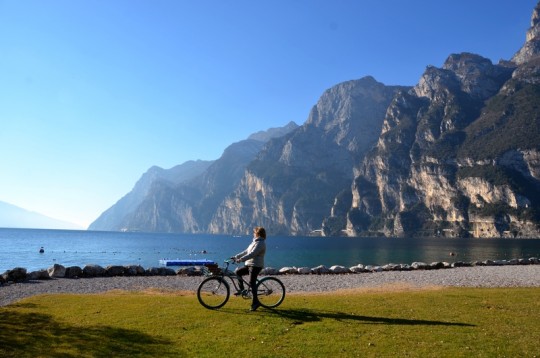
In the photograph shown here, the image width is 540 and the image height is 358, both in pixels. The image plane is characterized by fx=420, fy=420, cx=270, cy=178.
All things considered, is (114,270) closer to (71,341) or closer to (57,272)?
(57,272)

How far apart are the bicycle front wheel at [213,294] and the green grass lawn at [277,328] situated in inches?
16.8

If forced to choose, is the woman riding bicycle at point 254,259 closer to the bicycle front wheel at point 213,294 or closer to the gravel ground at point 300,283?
the bicycle front wheel at point 213,294

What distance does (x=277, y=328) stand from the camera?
12.6 m

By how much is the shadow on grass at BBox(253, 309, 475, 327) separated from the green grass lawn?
3cm

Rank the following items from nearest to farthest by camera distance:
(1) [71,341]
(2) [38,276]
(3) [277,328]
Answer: (1) [71,341], (3) [277,328], (2) [38,276]

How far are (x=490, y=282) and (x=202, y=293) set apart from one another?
21.0 metres

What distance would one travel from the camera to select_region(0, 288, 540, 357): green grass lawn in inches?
409

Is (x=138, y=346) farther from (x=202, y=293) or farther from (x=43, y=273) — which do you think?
(x=43, y=273)

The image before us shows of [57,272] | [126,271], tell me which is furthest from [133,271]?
[57,272]

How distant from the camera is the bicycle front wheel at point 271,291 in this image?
15.5m

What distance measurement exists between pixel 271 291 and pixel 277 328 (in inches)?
110

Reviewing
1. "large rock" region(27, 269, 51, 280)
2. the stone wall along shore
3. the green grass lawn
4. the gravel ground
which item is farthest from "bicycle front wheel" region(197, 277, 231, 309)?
"large rock" region(27, 269, 51, 280)

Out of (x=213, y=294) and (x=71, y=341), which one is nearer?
(x=71, y=341)

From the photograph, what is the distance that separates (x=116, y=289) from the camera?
24359 millimetres
